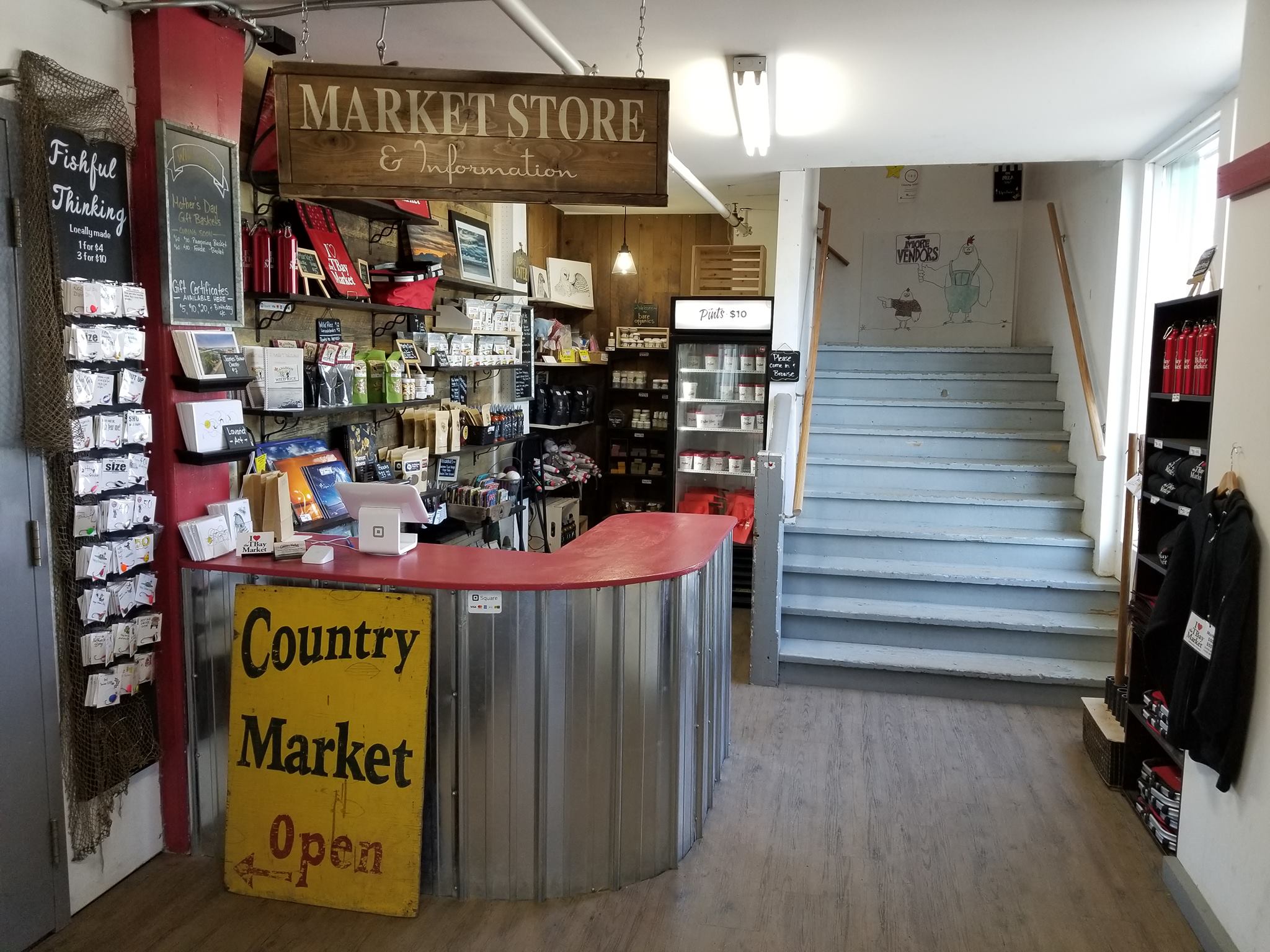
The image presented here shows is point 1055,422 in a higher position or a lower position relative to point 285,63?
lower

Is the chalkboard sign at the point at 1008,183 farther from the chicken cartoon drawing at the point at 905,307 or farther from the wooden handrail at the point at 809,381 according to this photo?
the wooden handrail at the point at 809,381

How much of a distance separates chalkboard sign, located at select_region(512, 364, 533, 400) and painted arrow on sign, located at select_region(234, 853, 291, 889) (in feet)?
11.8

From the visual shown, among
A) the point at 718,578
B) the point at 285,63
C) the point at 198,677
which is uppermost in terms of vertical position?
the point at 285,63

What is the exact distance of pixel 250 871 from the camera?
3014mm

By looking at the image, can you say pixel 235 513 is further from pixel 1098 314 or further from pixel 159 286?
pixel 1098 314

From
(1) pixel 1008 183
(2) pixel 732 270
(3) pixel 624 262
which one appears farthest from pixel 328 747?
(1) pixel 1008 183

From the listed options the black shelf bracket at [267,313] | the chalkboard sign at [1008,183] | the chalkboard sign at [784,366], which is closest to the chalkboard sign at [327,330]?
the black shelf bracket at [267,313]

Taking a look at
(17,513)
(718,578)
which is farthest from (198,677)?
(718,578)

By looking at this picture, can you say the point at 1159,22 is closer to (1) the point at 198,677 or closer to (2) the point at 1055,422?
(2) the point at 1055,422

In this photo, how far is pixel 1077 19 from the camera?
10.5ft

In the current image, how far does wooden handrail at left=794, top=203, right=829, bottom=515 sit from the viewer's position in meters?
5.77

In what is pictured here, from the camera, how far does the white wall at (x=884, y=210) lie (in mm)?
7918

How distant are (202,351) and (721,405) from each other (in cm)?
482

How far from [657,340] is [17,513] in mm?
5556
